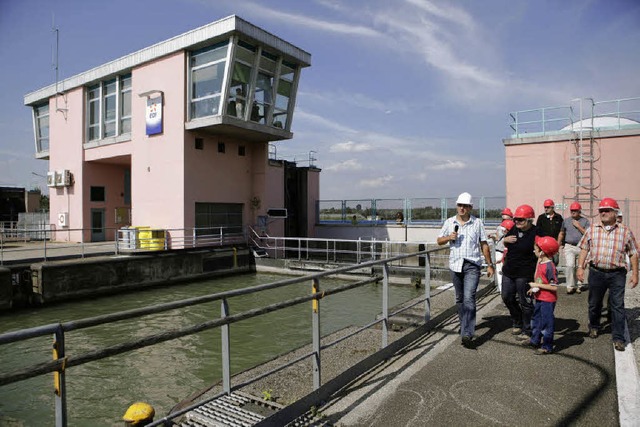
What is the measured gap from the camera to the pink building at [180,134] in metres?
17.7

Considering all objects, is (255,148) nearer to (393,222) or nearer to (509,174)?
(393,222)

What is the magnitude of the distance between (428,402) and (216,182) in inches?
681

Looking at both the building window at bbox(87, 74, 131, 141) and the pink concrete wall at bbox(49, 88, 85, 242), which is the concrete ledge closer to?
the building window at bbox(87, 74, 131, 141)

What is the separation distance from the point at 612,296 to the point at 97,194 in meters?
24.0

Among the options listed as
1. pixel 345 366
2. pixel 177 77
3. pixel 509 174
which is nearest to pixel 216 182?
pixel 177 77

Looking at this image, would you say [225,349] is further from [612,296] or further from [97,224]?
[97,224]

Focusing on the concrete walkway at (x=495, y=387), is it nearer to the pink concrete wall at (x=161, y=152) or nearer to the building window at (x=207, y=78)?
the building window at (x=207, y=78)

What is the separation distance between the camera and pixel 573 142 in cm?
1563

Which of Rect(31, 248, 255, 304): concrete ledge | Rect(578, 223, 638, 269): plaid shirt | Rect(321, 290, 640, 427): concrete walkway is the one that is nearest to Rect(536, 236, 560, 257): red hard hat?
Rect(578, 223, 638, 269): plaid shirt

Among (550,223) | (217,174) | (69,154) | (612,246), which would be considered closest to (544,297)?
(612,246)

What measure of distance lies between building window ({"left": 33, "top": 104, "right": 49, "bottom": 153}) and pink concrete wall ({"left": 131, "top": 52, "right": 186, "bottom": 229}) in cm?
963

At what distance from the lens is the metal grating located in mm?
3361

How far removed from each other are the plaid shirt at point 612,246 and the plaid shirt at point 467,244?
1358mm

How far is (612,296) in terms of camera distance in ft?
16.0
